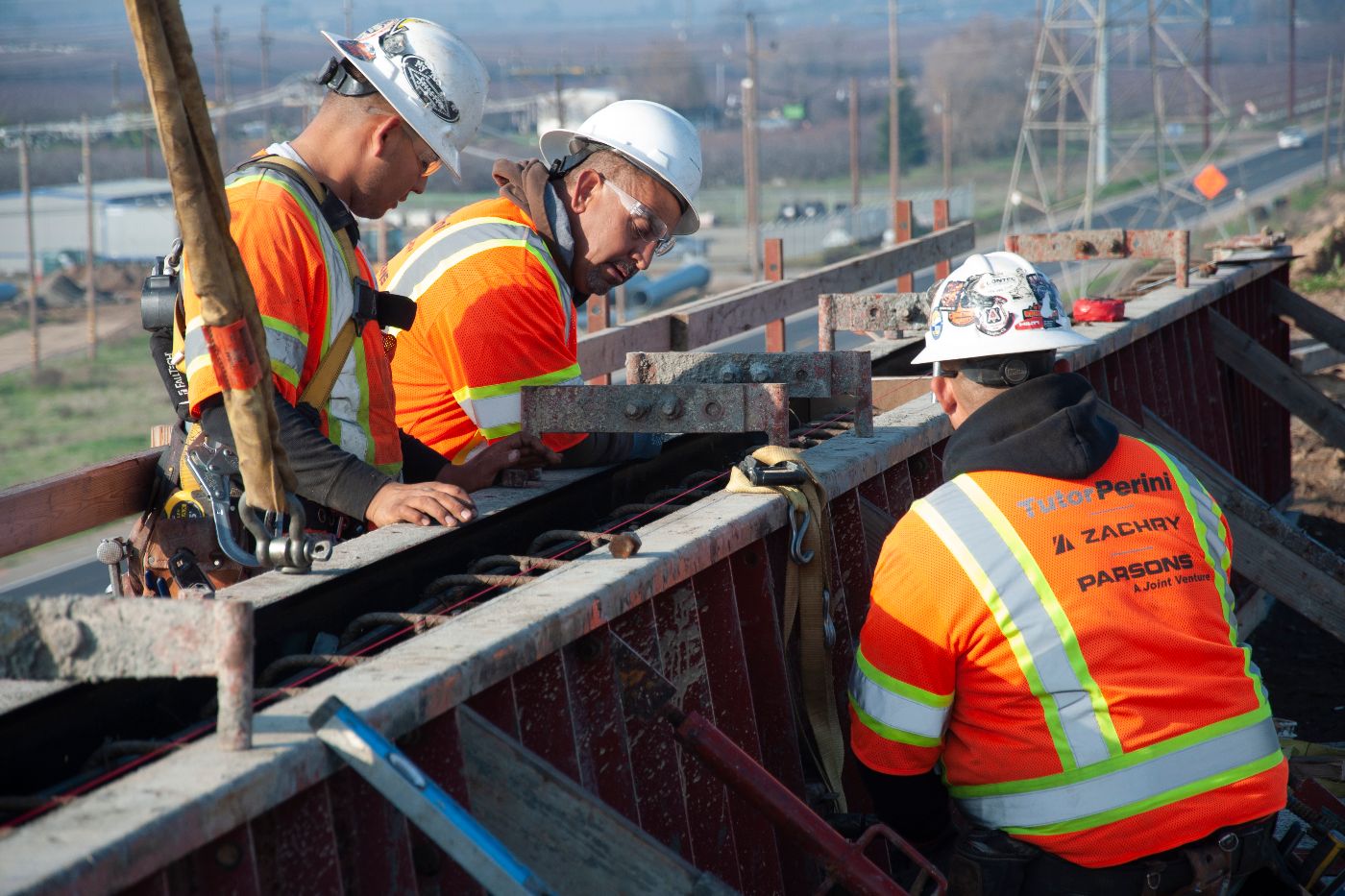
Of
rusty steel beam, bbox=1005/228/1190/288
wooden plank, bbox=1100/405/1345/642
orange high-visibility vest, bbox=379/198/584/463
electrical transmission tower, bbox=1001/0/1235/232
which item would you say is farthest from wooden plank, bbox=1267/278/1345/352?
electrical transmission tower, bbox=1001/0/1235/232

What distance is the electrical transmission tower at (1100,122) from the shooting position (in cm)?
4600

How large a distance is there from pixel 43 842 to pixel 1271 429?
11361 millimetres

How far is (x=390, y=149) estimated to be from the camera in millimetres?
4121

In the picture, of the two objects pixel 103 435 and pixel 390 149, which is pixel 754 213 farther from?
pixel 390 149

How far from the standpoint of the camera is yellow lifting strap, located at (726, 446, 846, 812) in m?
3.87

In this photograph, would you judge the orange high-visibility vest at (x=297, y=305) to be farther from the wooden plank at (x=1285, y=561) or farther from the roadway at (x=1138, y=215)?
the roadway at (x=1138, y=215)

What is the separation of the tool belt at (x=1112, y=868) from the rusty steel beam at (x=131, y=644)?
184 centimetres

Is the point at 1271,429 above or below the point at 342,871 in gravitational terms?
below

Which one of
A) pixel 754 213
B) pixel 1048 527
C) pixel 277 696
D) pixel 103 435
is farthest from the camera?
pixel 754 213

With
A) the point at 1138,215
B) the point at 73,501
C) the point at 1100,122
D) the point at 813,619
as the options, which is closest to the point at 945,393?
the point at 813,619

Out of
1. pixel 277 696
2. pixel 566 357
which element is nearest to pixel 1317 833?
pixel 566 357

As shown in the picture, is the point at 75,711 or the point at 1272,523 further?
the point at 1272,523

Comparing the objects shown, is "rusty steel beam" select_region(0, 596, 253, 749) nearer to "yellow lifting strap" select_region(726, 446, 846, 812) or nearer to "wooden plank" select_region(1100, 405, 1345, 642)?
"yellow lifting strap" select_region(726, 446, 846, 812)

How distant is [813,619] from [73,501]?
7.45ft
